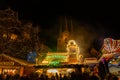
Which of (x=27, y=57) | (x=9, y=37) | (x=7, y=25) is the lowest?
(x=27, y=57)

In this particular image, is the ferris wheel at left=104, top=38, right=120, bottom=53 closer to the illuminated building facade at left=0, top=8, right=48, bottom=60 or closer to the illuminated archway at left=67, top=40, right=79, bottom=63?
the illuminated archway at left=67, top=40, right=79, bottom=63

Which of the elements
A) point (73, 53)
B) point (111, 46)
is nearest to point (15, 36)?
point (73, 53)

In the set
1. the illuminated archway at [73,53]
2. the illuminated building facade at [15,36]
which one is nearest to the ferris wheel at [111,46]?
the illuminated archway at [73,53]

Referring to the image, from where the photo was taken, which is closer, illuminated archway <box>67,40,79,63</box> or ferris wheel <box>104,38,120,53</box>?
ferris wheel <box>104,38,120,53</box>

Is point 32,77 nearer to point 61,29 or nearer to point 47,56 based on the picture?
point 47,56

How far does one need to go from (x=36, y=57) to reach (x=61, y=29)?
27.2m

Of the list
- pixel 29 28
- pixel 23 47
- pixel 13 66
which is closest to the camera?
pixel 13 66

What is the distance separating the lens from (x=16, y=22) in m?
32.5

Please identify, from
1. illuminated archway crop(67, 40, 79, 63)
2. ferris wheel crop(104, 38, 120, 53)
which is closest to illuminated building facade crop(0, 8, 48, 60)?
illuminated archway crop(67, 40, 79, 63)

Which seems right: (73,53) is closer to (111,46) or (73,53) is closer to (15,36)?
(111,46)

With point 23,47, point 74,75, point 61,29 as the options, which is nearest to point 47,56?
point 23,47

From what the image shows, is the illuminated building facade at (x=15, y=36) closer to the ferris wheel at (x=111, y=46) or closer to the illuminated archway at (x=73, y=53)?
the illuminated archway at (x=73, y=53)

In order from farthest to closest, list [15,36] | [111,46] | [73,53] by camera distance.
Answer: [15,36] → [73,53] → [111,46]

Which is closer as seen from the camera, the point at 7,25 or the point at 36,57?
the point at 36,57
